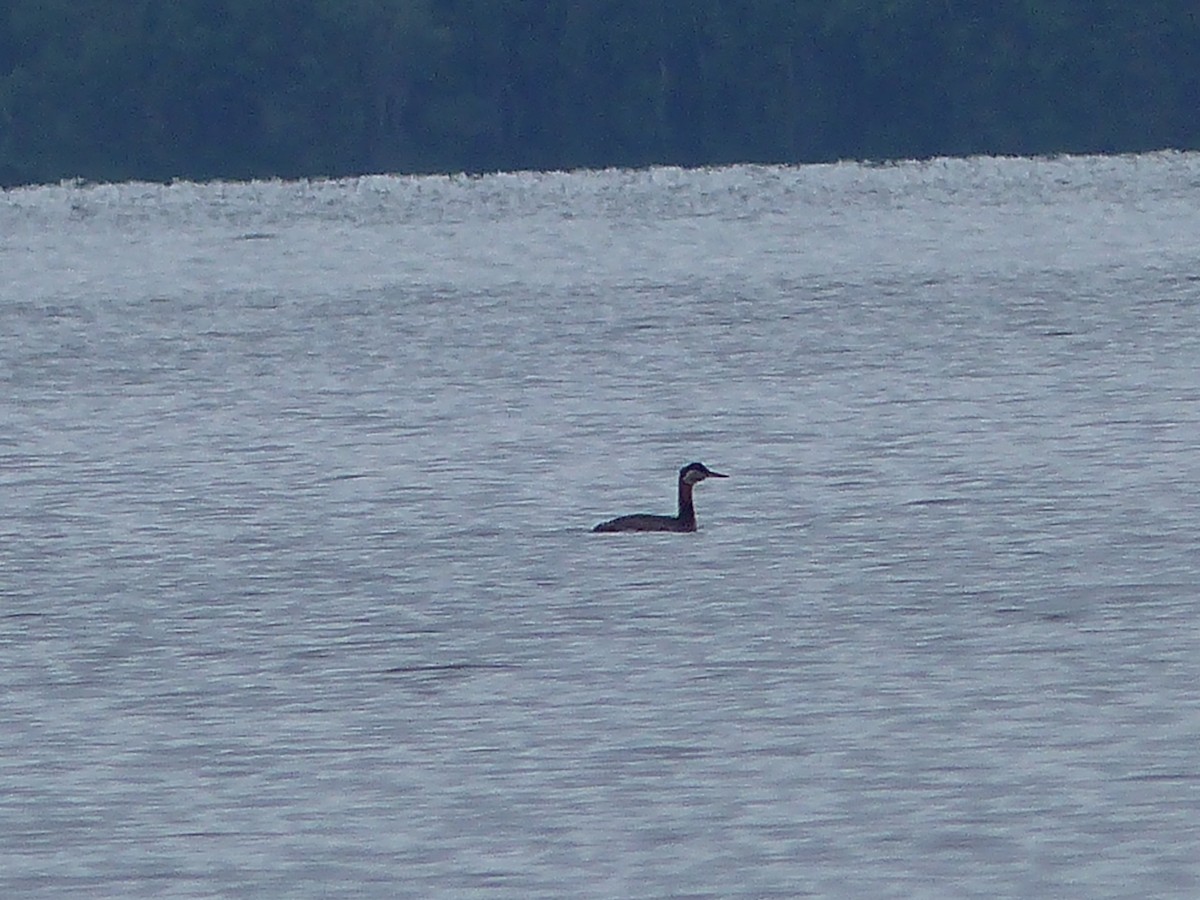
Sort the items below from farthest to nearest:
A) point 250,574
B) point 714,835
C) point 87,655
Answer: point 250,574 → point 87,655 → point 714,835

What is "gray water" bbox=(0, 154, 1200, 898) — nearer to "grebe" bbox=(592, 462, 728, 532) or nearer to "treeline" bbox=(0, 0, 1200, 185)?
"grebe" bbox=(592, 462, 728, 532)

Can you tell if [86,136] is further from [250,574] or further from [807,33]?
[250,574]

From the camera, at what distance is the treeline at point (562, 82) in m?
75.2

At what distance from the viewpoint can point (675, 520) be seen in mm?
14688

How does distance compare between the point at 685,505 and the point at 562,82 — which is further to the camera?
the point at 562,82

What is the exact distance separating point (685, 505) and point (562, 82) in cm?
6223

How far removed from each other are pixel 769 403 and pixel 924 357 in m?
3.26

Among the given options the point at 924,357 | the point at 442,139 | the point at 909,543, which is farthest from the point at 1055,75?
the point at 909,543

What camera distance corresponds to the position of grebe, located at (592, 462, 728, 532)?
573 inches

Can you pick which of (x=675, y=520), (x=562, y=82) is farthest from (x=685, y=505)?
(x=562, y=82)

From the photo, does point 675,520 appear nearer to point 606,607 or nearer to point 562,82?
point 606,607

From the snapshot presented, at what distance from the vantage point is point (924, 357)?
23656mm

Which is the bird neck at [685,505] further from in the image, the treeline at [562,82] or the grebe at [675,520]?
the treeline at [562,82]

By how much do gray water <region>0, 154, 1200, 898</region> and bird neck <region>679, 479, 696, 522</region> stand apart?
0.45 ft
